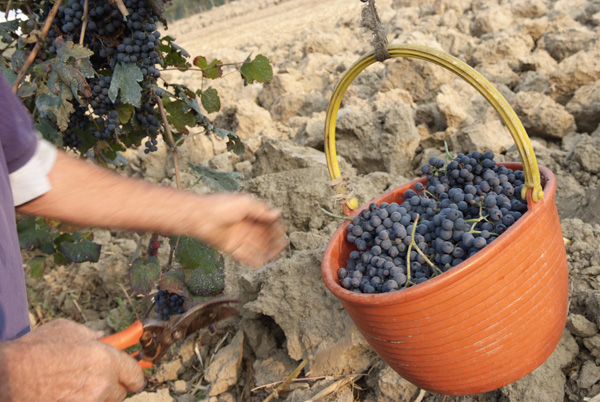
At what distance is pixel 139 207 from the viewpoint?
1.38m

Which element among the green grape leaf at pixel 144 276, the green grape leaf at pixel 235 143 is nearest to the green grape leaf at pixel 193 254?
the green grape leaf at pixel 144 276

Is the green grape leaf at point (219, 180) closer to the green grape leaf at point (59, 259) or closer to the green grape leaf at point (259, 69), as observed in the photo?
the green grape leaf at point (259, 69)

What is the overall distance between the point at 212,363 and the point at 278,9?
17.5 m

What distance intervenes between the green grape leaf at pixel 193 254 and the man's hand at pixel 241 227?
0.88 m

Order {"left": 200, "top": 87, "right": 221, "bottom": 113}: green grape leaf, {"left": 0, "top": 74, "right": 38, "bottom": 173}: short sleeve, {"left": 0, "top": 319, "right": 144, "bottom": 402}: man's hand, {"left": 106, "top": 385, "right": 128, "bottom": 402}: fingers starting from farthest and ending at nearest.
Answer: {"left": 200, "top": 87, "right": 221, "bottom": 113}: green grape leaf
{"left": 0, "top": 74, "right": 38, "bottom": 173}: short sleeve
{"left": 106, "top": 385, "right": 128, "bottom": 402}: fingers
{"left": 0, "top": 319, "right": 144, "bottom": 402}: man's hand

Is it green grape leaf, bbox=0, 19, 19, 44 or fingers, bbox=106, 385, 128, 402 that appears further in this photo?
green grape leaf, bbox=0, 19, 19, 44

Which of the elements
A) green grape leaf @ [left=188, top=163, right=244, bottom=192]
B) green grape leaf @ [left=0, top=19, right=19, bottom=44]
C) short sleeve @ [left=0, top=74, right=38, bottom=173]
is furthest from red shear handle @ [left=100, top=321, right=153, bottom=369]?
green grape leaf @ [left=0, top=19, right=19, bottom=44]

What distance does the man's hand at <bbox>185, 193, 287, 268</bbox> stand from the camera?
1371 millimetres

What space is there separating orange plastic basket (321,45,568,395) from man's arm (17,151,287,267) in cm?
43

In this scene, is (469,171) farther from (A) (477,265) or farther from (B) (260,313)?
(B) (260,313)

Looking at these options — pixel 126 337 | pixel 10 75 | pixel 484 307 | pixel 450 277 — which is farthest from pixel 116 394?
pixel 10 75

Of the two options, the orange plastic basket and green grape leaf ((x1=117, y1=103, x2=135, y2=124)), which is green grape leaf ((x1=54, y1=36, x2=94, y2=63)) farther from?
the orange plastic basket

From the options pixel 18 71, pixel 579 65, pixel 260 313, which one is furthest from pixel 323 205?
pixel 579 65

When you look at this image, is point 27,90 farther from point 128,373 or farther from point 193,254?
point 128,373
